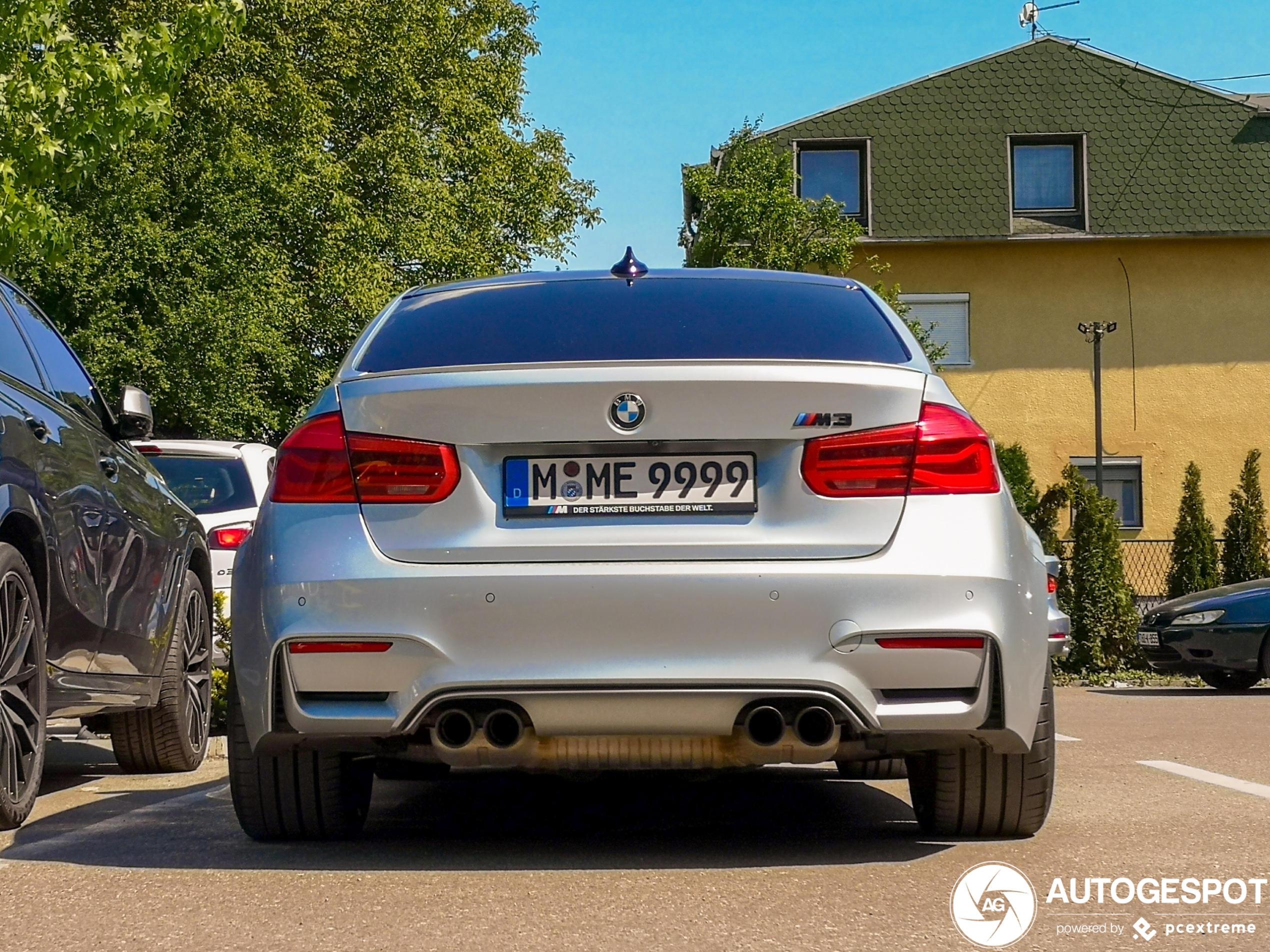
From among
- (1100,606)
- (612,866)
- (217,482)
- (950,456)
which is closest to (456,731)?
(612,866)

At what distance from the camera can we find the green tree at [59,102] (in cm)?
1377

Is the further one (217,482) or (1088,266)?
(1088,266)

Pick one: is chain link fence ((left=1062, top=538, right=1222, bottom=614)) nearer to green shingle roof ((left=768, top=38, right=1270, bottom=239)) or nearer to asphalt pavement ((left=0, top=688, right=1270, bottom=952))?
green shingle roof ((left=768, top=38, right=1270, bottom=239))

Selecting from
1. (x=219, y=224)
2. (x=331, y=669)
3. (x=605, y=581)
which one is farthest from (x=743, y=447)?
(x=219, y=224)

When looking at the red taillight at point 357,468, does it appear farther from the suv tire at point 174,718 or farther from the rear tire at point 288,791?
the suv tire at point 174,718

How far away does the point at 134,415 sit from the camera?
24.7ft

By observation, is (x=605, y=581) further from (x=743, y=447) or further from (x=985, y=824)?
(x=985, y=824)

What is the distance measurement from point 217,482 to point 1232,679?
983 cm

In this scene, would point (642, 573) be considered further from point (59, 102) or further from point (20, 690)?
point (59, 102)

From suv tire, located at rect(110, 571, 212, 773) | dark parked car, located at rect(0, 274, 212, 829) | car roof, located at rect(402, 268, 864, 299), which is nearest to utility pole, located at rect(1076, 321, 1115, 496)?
suv tire, located at rect(110, 571, 212, 773)

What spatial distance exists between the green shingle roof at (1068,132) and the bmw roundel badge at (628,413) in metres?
32.4

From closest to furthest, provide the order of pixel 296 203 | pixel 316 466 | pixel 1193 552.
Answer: pixel 316 466 → pixel 1193 552 → pixel 296 203

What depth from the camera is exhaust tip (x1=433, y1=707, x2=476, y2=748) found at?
4.86 meters

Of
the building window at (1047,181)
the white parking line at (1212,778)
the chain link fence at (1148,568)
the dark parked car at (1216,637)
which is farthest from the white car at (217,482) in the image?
the building window at (1047,181)
